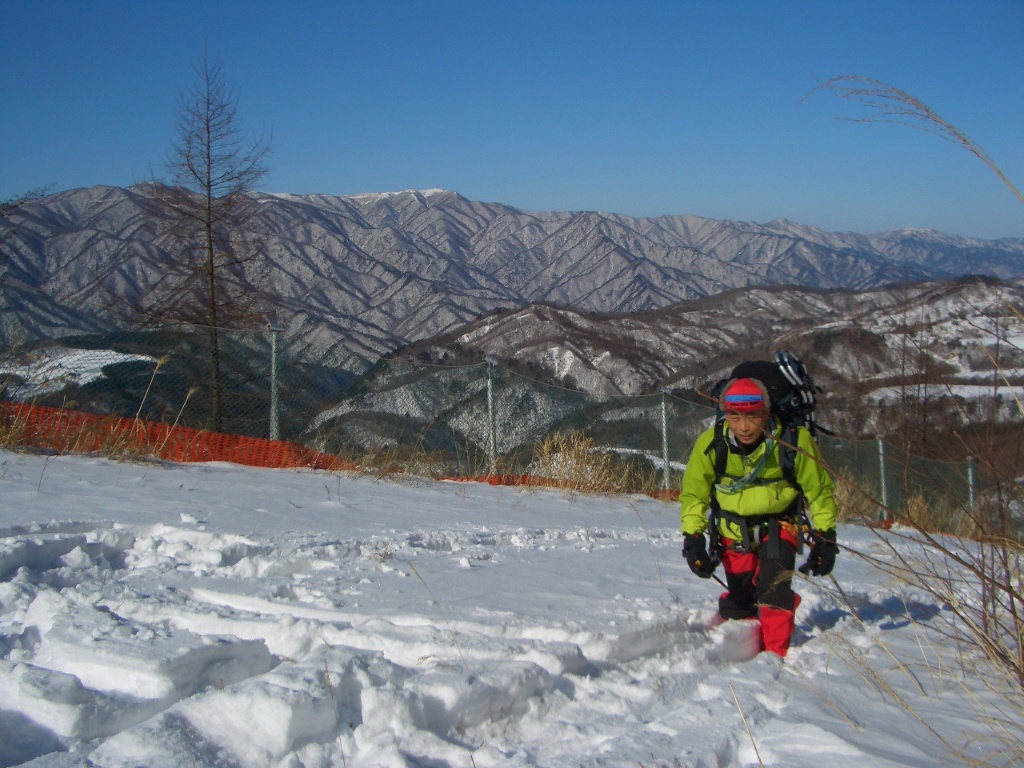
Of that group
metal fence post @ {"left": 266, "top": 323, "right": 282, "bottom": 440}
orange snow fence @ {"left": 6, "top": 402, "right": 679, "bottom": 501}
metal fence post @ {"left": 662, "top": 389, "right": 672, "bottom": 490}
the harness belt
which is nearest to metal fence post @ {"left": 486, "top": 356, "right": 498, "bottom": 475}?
orange snow fence @ {"left": 6, "top": 402, "right": 679, "bottom": 501}

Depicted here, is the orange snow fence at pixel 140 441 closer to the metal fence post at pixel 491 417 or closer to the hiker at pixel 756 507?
the metal fence post at pixel 491 417

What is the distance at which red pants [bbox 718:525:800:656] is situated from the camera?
3671 mm

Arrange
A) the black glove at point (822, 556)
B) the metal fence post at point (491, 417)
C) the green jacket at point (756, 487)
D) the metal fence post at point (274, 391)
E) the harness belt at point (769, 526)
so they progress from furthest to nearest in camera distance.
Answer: the metal fence post at point (491, 417) → the metal fence post at point (274, 391) → the harness belt at point (769, 526) → the green jacket at point (756, 487) → the black glove at point (822, 556)

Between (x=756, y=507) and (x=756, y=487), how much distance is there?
0.09 m

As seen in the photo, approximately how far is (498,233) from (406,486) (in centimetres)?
6613

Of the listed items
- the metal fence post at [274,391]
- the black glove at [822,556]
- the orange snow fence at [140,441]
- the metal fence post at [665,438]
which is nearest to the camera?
the black glove at [822,556]

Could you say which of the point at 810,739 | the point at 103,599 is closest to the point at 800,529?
the point at 810,739

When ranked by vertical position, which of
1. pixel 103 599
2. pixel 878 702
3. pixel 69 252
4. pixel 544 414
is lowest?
pixel 878 702

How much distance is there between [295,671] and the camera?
2578mm

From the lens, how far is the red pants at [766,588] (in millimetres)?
3671

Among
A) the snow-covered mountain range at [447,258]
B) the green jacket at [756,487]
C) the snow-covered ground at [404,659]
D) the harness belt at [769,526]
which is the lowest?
the snow-covered ground at [404,659]

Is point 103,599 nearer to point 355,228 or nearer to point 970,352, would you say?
point 970,352

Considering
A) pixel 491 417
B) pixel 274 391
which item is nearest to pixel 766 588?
pixel 491 417

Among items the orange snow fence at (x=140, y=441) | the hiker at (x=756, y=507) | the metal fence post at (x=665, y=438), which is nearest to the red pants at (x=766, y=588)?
the hiker at (x=756, y=507)
